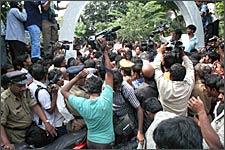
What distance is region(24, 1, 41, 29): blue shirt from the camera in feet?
15.0

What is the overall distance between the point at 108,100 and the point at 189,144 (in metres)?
1.15

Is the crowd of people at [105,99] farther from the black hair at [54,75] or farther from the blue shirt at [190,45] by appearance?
the blue shirt at [190,45]

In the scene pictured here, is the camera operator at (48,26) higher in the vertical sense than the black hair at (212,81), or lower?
higher

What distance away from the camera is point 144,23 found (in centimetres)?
1436

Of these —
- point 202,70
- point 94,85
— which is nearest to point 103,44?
point 94,85

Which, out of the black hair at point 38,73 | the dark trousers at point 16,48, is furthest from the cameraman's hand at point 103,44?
the dark trousers at point 16,48

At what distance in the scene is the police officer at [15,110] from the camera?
2811 mm

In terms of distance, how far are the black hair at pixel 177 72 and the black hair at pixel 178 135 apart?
1422 millimetres

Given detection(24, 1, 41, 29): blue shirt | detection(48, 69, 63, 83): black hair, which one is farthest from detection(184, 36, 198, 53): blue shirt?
detection(48, 69, 63, 83): black hair

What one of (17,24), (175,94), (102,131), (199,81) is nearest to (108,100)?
(102,131)

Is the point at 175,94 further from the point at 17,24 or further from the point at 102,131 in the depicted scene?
the point at 17,24

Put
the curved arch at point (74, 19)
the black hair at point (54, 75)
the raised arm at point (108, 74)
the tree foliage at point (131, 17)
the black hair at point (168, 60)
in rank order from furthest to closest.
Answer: the tree foliage at point (131, 17), the curved arch at point (74, 19), the black hair at point (168, 60), the black hair at point (54, 75), the raised arm at point (108, 74)

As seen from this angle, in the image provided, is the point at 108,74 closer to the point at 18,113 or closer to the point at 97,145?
the point at 97,145

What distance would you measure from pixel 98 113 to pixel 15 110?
0.63 m
